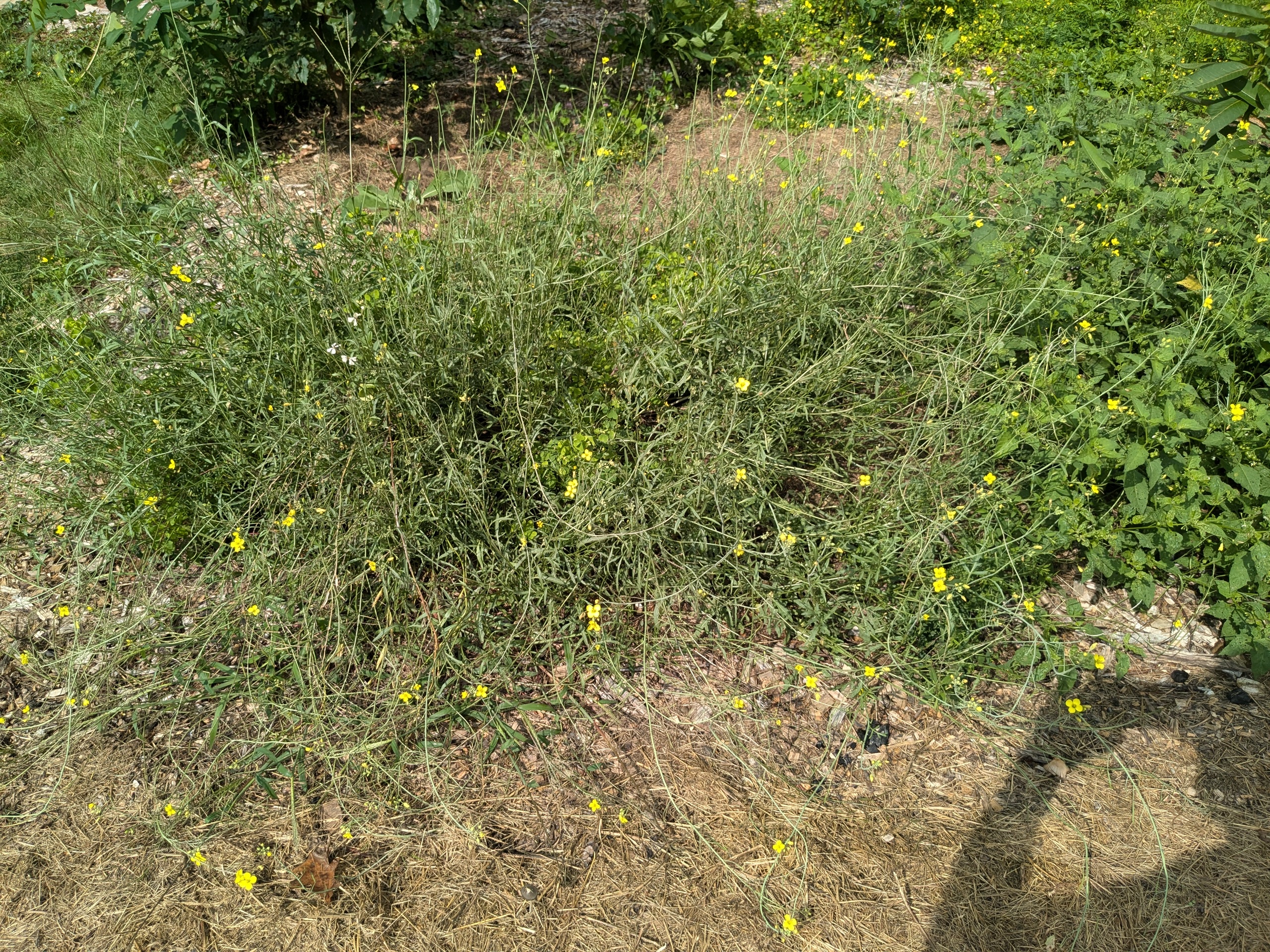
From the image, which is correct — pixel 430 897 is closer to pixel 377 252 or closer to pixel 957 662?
pixel 957 662

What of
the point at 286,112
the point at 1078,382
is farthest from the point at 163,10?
the point at 1078,382

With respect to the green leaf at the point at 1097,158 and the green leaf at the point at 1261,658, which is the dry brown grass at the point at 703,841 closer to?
the green leaf at the point at 1261,658

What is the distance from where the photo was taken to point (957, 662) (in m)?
2.55

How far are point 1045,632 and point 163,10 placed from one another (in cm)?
414

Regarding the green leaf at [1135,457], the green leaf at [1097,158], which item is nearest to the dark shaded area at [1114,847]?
the green leaf at [1135,457]

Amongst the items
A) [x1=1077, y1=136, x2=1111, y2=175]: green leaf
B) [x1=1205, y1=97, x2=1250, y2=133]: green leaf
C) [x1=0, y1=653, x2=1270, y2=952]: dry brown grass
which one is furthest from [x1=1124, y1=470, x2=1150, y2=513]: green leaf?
[x1=1205, y1=97, x2=1250, y2=133]: green leaf

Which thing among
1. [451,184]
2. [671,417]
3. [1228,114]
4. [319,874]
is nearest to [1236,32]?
[1228,114]

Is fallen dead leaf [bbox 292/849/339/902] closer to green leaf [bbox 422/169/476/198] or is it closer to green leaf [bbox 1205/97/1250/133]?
green leaf [bbox 422/169/476/198]

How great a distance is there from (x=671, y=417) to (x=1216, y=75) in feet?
9.99

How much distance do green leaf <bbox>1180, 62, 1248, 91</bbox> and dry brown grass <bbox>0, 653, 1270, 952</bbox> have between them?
110 inches

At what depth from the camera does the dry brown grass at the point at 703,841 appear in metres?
2.17

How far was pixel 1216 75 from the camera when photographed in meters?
3.81

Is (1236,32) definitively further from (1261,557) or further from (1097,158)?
(1261,557)

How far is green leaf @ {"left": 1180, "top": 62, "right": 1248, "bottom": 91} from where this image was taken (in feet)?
12.4
